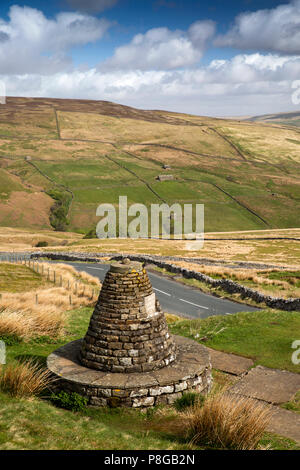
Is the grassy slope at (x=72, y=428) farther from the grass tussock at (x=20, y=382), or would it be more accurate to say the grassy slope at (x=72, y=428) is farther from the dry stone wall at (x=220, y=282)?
the dry stone wall at (x=220, y=282)

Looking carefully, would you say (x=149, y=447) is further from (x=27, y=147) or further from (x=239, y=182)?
(x=27, y=147)

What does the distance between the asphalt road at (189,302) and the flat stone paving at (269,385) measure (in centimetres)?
1089

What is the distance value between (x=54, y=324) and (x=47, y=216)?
333 ft

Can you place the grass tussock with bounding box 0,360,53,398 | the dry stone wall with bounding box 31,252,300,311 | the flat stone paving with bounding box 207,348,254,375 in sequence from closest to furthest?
the grass tussock with bounding box 0,360,53,398 → the flat stone paving with bounding box 207,348,254,375 → the dry stone wall with bounding box 31,252,300,311

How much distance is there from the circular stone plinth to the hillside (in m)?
96.2

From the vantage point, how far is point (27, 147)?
171250mm

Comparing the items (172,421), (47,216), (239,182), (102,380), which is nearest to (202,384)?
Result: (172,421)

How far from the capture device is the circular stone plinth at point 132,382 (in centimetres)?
952

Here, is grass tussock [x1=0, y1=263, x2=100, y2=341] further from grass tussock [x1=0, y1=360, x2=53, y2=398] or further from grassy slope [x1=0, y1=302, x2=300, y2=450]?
grass tussock [x1=0, y1=360, x2=53, y2=398]

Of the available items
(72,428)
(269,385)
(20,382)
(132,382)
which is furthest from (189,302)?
(72,428)

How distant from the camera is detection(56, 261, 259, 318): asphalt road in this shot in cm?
2470

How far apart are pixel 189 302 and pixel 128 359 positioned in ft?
57.5

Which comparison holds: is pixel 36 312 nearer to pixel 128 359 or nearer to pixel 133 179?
pixel 128 359

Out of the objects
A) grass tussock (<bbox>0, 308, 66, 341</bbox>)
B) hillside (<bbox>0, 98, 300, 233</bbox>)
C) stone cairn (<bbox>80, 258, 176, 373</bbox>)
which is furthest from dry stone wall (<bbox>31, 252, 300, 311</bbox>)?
hillside (<bbox>0, 98, 300, 233</bbox>)
